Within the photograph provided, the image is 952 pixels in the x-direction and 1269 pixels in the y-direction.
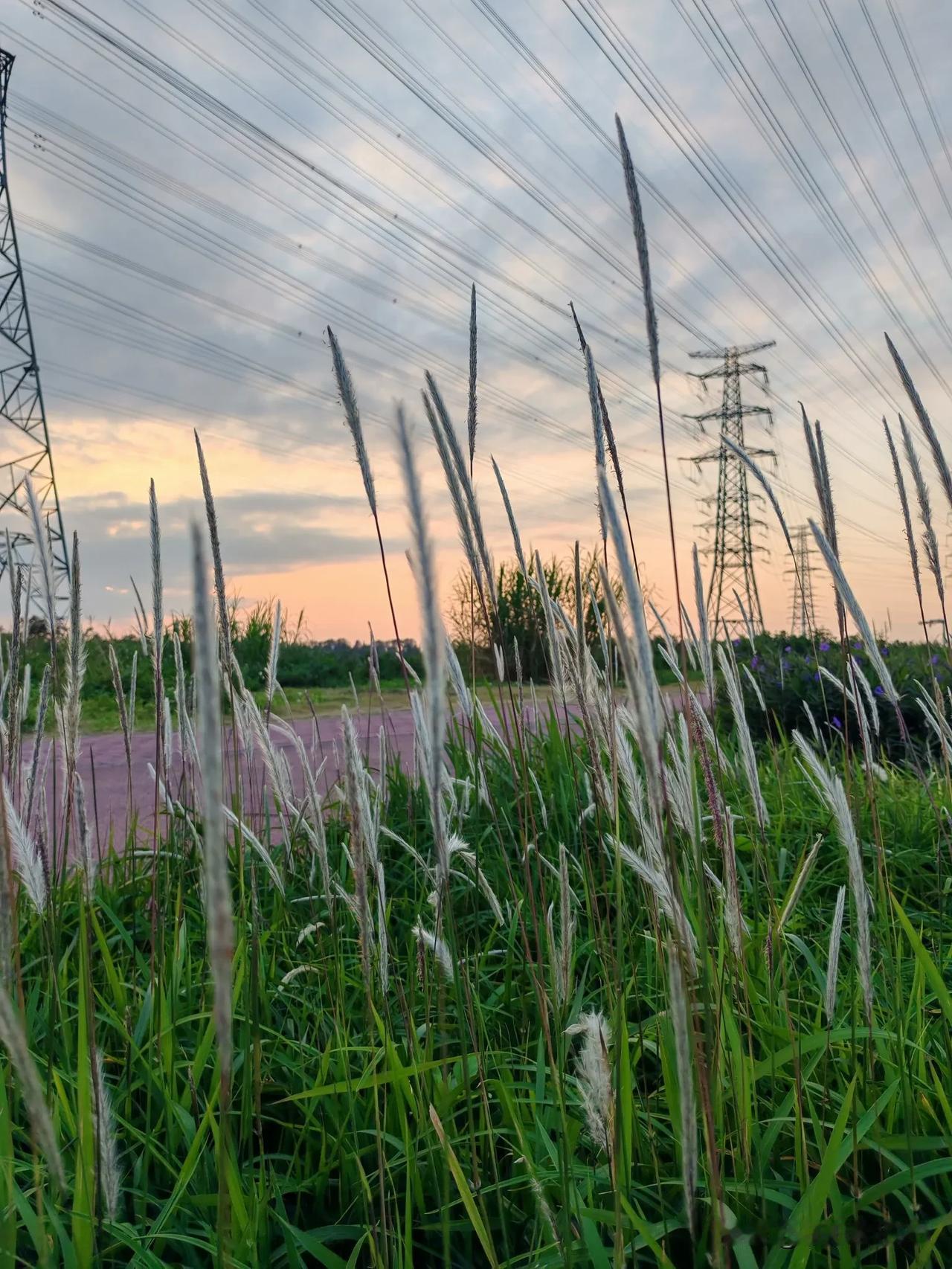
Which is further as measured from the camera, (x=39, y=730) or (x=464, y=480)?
(x=39, y=730)

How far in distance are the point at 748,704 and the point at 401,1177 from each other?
487 centimetres

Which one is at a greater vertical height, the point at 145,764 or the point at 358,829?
the point at 358,829

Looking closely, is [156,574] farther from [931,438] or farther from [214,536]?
[931,438]

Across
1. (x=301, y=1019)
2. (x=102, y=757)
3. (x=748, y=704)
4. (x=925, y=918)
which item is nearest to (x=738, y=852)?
(x=925, y=918)

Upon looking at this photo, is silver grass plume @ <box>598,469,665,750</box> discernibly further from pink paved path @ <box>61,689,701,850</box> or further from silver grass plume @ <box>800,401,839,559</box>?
pink paved path @ <box>61,689,701,850</box>

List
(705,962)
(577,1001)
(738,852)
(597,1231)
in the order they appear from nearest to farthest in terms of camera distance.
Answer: (705,962) < (597,1231) < (577,1001) < (738,852)

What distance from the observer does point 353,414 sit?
3.76 feet

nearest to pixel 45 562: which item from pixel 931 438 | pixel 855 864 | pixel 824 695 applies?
pixel 855 864

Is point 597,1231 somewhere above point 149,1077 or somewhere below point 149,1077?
below

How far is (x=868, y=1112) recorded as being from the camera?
1.32m

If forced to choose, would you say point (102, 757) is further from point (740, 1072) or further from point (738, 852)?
point (740, 1072)

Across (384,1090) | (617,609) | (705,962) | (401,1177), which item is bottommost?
(401,1177)

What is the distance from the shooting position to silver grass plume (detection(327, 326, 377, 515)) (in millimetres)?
1134

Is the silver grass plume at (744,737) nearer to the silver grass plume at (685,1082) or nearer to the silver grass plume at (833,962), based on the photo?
the silver grass plume at (833,962)
